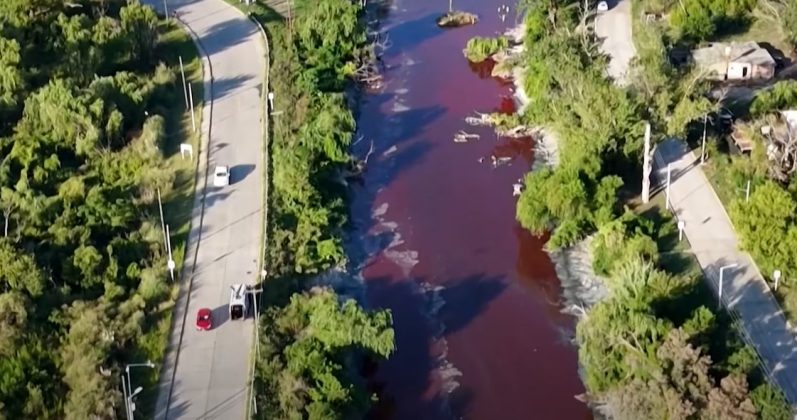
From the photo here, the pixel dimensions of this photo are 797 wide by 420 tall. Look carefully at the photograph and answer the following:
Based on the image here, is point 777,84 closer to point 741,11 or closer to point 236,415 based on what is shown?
point 741,11

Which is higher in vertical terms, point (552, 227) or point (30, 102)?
point (30, 102)

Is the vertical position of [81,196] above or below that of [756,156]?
above

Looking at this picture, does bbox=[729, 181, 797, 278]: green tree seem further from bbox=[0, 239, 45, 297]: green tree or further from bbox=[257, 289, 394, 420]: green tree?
bbox=[0, 239, 45, 297]: green tree

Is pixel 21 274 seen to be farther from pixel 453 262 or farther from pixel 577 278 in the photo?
pixel 577 278

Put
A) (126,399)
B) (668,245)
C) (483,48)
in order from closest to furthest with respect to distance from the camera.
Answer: (126,399) < (668,245) < (483,48)

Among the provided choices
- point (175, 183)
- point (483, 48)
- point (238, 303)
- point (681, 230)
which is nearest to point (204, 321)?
point (238, 303)

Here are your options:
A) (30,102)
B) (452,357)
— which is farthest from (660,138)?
(30,102)

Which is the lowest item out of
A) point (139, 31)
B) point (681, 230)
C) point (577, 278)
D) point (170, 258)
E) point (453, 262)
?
point (577, 278)

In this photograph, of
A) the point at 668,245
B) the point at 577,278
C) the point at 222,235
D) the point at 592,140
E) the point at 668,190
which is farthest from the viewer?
the point at 668,190
